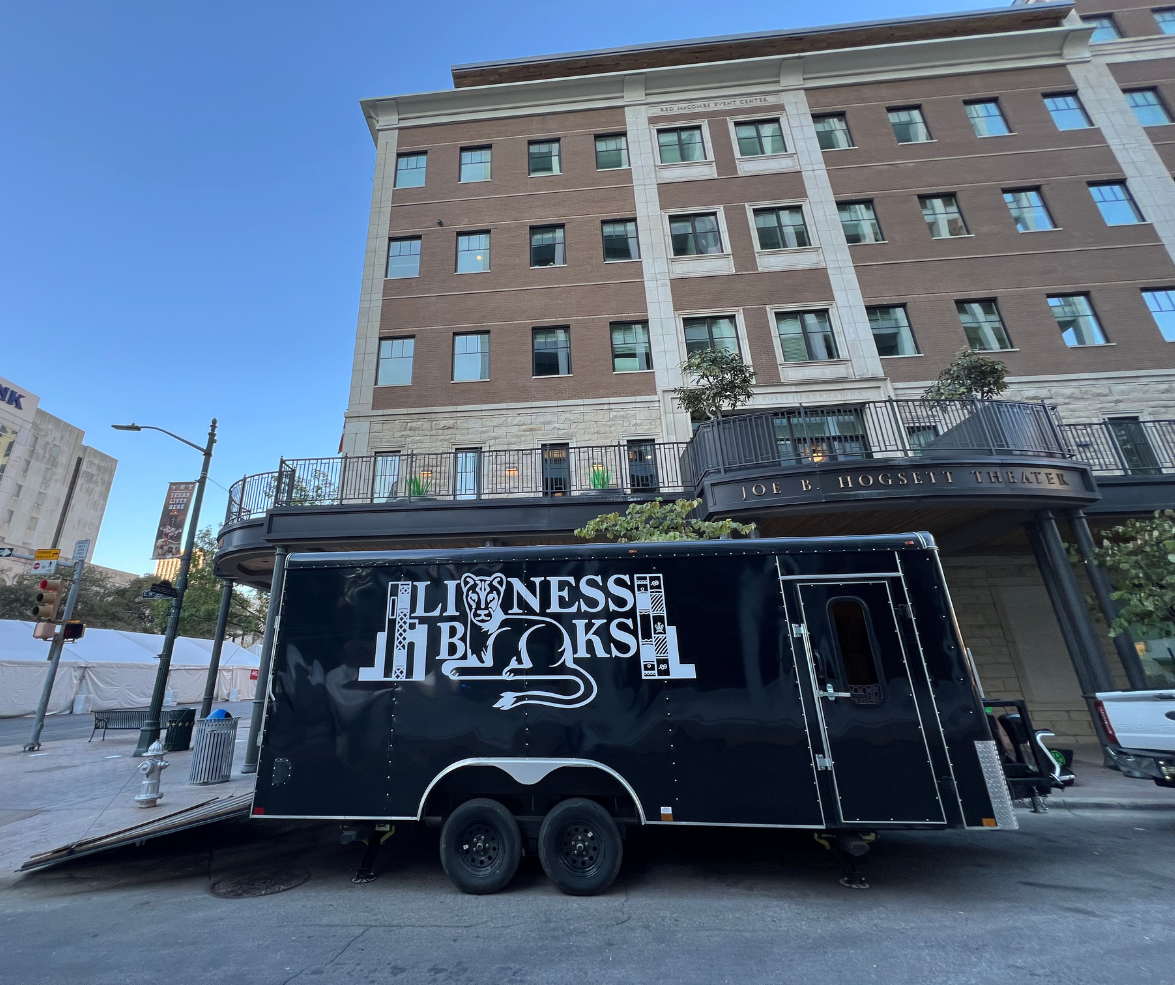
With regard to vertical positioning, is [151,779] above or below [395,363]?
below

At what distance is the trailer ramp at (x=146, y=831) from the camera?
604cm

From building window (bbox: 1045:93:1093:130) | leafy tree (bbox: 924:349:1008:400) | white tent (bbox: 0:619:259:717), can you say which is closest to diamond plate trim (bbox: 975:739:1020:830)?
leafy tree (bbox: 924:349:1008:400)

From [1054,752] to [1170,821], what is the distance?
193cm

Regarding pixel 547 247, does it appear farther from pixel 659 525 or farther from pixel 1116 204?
pixel 1116 204

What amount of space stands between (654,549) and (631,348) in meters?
12.0

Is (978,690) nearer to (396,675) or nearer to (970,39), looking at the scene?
(396,675)

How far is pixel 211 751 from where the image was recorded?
31.5 feet

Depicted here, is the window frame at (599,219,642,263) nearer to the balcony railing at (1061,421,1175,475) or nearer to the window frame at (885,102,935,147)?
the window frame at (885,102,935,147)

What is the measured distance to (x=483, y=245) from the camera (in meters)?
18.7

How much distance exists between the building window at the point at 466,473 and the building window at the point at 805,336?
979 centimetres

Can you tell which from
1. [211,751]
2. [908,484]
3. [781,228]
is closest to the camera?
[211,751]

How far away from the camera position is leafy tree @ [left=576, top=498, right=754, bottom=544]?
31.9 feet

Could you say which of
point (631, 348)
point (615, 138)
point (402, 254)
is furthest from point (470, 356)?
point (615, 138)

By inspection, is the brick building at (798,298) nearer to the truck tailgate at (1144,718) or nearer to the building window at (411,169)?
the building window at (411,169)
